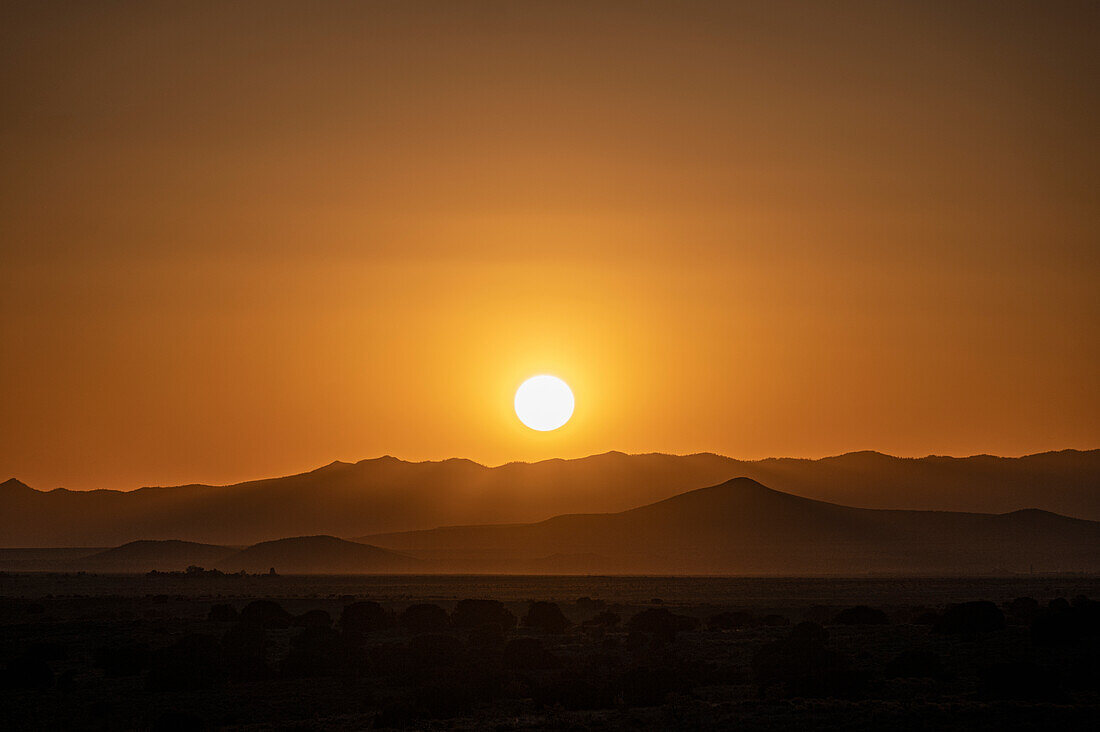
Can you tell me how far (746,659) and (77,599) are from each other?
59.2 metres

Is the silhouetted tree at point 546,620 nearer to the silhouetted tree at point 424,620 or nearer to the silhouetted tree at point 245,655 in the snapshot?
the silhouetted tree at point 424,620

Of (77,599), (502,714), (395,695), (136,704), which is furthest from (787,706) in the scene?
(77,599)

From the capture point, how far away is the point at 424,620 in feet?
194

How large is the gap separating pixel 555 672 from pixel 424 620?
18360 millimetres

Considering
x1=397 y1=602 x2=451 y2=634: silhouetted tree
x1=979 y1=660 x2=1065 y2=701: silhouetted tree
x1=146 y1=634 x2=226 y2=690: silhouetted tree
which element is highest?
x1=397 y1=602 x2=451 y2=634: silhouetted tree

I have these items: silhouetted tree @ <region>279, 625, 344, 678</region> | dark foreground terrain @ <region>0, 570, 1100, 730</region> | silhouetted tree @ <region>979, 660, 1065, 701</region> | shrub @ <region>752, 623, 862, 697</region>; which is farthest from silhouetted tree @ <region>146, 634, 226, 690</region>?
silhouetted tree @ <region>979, 660, 1065, 701</region>

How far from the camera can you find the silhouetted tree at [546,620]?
195 ft

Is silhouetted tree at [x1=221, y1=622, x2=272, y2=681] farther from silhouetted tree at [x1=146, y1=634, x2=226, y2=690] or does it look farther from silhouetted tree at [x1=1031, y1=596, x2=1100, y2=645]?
silhouetted tree at [x1=1031, y1=596, x2=1100, y2=645]

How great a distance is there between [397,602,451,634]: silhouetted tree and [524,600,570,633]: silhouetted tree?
4.36 m

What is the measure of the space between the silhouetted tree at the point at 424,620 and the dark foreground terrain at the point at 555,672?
116mm

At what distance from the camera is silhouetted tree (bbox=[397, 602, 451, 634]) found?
58.2 metres

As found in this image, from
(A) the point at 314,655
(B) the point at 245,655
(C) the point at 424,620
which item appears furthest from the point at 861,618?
(B) the point at 245,655

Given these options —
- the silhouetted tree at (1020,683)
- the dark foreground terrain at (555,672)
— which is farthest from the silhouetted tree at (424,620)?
the silhouetted tree at (1020,683)

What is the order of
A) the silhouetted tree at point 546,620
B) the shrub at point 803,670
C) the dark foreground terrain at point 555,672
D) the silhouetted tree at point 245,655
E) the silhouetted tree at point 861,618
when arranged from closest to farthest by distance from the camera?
the dark foreground terrain at point 555,672 → the shrub at point 803,670 → the silhouetted tree at point 245,655 → the silhouetted tree at point 861,618 → the silhouetted tree at point 546,620
